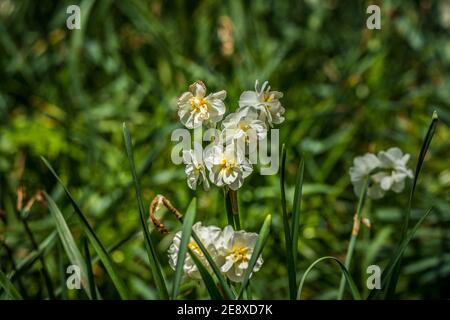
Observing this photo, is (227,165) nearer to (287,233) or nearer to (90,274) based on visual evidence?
(287,233)

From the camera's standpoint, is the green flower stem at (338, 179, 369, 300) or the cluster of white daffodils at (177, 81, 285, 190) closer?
the cluster of white daffodils at (177, 81, 285, 190)

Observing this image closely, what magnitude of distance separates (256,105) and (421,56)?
4.39 ft

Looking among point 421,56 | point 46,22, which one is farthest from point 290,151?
point 46,22

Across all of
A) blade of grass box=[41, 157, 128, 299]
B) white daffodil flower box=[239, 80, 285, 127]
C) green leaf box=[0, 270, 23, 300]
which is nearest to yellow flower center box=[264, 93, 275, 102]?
white daffodil flower box=[239, 80, 285, 127]

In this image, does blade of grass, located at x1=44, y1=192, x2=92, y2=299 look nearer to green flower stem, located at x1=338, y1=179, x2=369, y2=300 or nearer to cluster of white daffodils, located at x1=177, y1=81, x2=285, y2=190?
cluster of white daffodils, located at x1=177, y1=81, x2=285, y2=190

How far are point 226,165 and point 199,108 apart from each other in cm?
7

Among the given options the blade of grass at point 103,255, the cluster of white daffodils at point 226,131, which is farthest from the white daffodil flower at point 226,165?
the blade of grass at point 103,255

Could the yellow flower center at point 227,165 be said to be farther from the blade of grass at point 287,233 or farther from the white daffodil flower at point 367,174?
the white daffodil flower at point 367,174

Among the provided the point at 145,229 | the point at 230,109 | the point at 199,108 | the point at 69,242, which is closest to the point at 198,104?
the point at 199,108

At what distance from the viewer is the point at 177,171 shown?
1582 millimetres

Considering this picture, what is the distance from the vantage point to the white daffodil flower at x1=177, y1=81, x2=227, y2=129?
2.47 feet

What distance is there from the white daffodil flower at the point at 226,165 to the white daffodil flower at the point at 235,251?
0.06 m

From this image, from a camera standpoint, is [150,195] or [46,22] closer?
[150,195]
